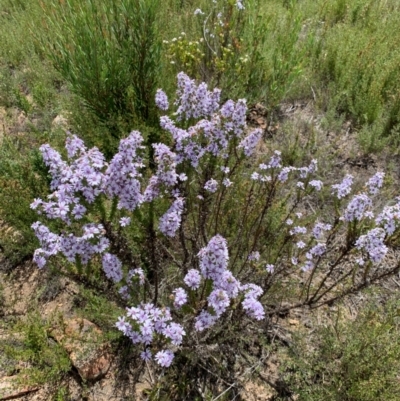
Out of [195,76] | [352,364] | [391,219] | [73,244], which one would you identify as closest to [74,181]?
[73,244]

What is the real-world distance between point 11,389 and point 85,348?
22.8 inches

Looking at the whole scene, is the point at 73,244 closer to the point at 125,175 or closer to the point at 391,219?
the point at 125,175

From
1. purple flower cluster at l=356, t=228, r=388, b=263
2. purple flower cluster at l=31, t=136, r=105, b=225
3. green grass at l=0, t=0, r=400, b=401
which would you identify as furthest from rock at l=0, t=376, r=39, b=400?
purple flower cluster at l=356, t=228, r=388, b=263

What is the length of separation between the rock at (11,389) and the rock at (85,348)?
37cm

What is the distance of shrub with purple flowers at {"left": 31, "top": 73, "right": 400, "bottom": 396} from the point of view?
6.56ft

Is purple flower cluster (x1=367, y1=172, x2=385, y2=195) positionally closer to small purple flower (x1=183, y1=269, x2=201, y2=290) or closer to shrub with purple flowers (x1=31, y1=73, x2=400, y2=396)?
shrub with purple flowers (x1=31, y1=73, x2=400, y2=396)

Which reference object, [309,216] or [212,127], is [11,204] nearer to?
[212,127]

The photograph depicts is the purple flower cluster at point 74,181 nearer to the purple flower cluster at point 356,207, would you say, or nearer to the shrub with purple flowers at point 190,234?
the shrub with purple flowers at point 190,234

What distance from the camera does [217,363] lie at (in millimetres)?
2738

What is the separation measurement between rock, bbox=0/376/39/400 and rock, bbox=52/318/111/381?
374mm

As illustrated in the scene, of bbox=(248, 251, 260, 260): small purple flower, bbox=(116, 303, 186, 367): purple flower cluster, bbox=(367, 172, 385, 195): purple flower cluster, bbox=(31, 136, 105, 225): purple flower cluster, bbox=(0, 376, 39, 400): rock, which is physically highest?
bbox=(31, 136, 105, 225): purple flower cluster

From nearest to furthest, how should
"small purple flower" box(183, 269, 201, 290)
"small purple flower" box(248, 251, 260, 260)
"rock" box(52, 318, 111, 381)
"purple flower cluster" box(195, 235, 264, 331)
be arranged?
1. "purple flower cluster" box(195, 235, 264, 331)
2. "small purple flower" box(183, 269, 201, 290)
3. "rock" box(52, 318, 111, 381)
4. "small purple flower" box(248, 251, 260, 260)

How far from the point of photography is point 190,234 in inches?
125

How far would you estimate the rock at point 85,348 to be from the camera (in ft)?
8.69
